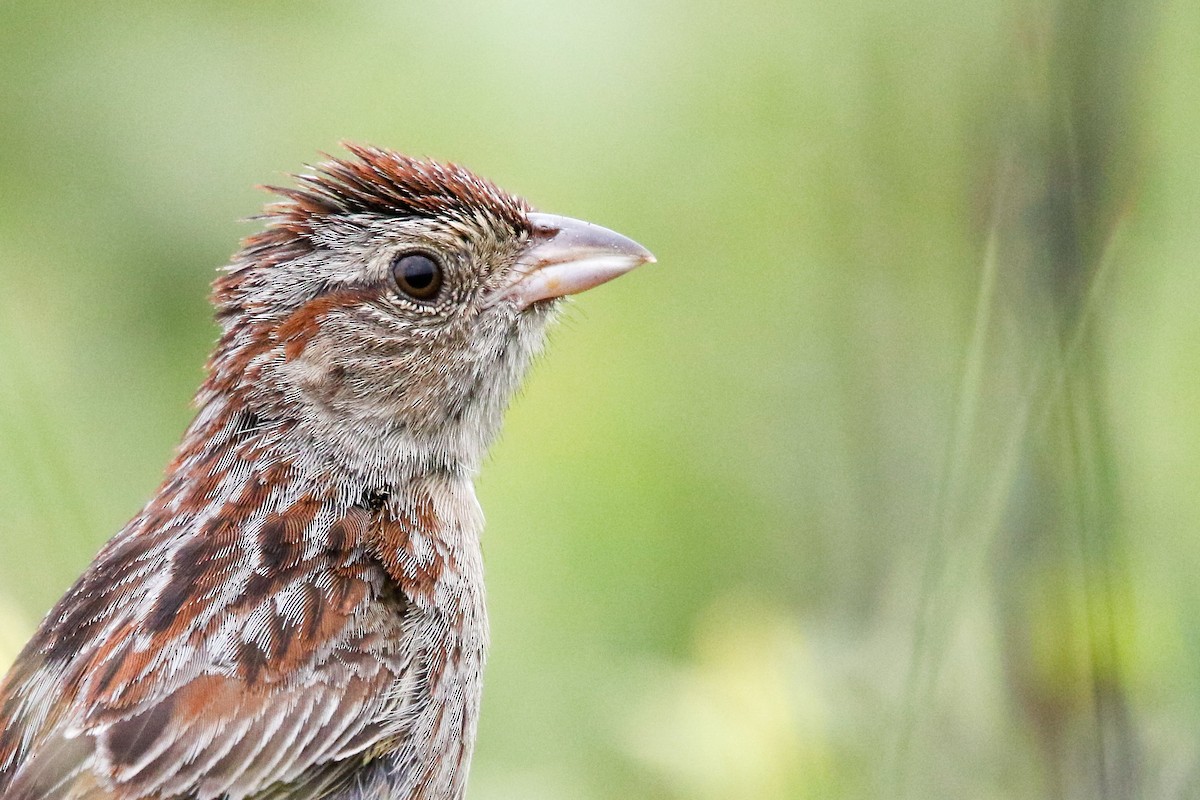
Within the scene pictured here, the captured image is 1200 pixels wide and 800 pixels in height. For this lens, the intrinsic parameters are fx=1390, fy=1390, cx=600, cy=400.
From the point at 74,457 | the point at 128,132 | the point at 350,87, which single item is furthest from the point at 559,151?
the point at 74,457

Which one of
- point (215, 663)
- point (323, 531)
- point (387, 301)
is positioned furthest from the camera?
point (387, 301)

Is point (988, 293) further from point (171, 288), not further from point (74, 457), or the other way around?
point (171, 288)

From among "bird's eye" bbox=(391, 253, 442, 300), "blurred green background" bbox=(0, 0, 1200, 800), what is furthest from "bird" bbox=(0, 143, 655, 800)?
"blurred green background" bbox=(0, 0, 1200, 800)

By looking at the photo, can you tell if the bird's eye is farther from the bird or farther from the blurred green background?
the blurred green background

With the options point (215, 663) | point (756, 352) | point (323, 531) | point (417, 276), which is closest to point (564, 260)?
point (417, 276)

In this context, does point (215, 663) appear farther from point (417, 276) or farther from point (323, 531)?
point (417, 276)

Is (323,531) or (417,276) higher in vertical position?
(417,276)

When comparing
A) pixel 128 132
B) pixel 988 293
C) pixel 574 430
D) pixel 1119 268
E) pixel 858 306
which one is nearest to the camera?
pixel 988 293
